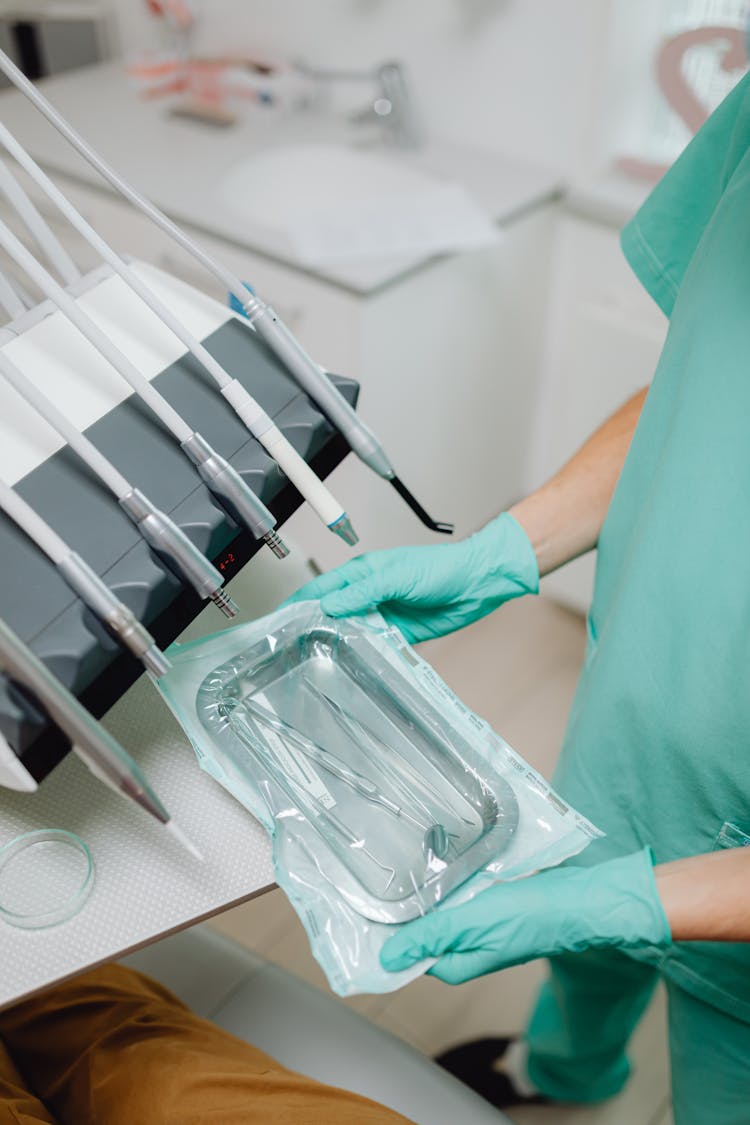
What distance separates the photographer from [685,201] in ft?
3.22

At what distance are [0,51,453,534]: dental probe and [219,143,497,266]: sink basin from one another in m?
0.81

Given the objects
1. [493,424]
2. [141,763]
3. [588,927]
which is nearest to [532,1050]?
[588,927]

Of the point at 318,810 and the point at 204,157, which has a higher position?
the point at 204,157

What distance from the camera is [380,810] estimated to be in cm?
76

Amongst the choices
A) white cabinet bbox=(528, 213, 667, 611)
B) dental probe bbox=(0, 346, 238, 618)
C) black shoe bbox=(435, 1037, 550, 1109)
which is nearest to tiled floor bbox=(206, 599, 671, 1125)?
black shoe bbox=(435, 1037, 550, 1109)

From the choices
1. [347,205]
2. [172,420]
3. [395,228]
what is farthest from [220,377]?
[347,205]

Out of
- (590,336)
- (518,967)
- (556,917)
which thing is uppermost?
(556,917)

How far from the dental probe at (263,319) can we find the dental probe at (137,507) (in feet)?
0.55

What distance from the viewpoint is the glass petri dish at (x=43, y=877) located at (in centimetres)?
68

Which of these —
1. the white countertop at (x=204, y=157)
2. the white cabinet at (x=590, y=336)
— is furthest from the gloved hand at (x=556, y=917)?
the white cabinet at (x=590, y=336)

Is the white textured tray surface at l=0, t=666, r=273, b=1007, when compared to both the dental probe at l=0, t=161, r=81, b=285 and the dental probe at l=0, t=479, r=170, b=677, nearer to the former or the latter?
the dental probe at l=0, t=479, r=170, b=677

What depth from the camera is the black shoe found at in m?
1.34

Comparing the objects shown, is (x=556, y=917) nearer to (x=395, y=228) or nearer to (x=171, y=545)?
(x=171, y=545)

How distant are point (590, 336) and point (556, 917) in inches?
49.0
